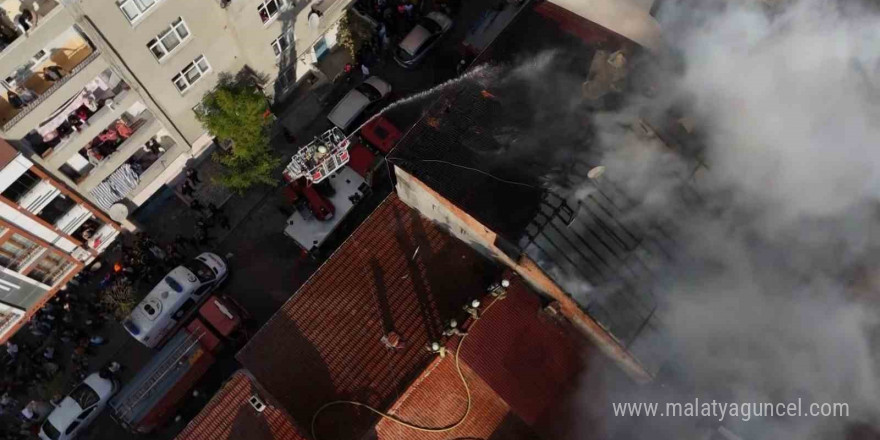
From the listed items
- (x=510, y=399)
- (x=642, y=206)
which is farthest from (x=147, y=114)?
(x=642, y=206)

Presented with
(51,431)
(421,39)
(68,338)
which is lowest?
(51,431)

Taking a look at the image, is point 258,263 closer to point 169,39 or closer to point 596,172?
point 169,39

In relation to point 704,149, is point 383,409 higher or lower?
lower

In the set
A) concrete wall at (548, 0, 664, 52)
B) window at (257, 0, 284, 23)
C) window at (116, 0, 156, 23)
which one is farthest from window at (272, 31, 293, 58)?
concrete wall at (548, 0, 664, 52)

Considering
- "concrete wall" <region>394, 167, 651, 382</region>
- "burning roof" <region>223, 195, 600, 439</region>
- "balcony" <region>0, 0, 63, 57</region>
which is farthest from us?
"burning roof" <region>223, 195, 600, 439</region>

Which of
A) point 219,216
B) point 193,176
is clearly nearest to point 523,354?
point 219,216

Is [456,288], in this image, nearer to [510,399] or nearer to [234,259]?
[510,399]

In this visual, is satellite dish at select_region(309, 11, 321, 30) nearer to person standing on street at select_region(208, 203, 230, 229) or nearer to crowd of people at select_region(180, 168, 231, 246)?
crowd of people at select_region(180, 168, 231, 246)
